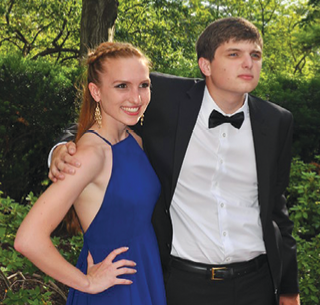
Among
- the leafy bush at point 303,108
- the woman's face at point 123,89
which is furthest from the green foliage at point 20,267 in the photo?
the leafy bush at point 303,108

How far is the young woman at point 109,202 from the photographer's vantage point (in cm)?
240

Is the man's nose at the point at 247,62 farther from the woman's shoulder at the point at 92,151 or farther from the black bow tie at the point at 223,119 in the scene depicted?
the woman's shoulder at the point at 92,151

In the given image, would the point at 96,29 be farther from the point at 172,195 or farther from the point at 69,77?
the point at 172,195

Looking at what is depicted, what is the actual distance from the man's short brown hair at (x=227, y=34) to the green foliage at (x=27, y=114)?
4.26 meters

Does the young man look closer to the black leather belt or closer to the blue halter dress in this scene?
the black leather belt

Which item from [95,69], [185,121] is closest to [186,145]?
[185,121]

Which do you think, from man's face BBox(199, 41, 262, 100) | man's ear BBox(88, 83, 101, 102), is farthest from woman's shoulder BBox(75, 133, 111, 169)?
man's face BBox(199, 41, 262, 100)

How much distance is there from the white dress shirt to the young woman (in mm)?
255

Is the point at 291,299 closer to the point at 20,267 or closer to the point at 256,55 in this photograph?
the point at 256,55

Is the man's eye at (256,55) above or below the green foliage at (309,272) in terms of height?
above

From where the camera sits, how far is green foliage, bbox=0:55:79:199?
708cm

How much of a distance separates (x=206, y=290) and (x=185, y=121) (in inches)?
42.3

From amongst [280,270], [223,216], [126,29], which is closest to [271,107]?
[223,216]

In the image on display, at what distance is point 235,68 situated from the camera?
2980 mm
